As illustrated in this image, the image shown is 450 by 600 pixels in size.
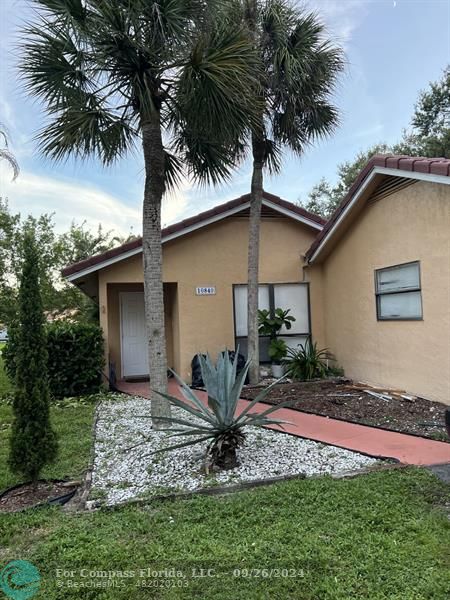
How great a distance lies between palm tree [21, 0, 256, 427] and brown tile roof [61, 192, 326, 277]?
3379 millimetres

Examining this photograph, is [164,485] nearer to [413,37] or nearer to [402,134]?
[413,37]

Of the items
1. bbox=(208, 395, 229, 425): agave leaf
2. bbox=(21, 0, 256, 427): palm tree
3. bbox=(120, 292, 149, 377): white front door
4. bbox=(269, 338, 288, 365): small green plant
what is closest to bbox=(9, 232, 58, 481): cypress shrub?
bbox=(208, 395, 229, 425): agave leaf

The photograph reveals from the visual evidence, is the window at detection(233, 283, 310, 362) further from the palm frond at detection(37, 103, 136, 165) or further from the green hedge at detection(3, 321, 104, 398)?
the palm frond at detection(37, 103, 136, 165)

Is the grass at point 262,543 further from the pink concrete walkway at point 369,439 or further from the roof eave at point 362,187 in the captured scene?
the roof eave at point 362,187

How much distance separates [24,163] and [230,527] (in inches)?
311

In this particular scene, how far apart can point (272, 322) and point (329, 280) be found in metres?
1.96

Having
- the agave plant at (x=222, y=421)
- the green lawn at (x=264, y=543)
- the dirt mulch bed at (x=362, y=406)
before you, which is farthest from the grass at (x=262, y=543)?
the dirt mulch bed at (x=362, y=406)

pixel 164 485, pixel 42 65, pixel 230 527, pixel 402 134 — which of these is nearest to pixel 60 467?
pixel 164 485

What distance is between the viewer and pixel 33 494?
4.14m

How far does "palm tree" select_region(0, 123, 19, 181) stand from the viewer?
7.23 metres

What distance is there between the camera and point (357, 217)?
933cm

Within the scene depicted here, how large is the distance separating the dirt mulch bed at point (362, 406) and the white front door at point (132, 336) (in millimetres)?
4094

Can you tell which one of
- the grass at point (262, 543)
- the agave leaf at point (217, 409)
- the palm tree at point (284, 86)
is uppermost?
the palm tree at point (284, 86)

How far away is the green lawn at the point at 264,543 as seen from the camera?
2.53m
